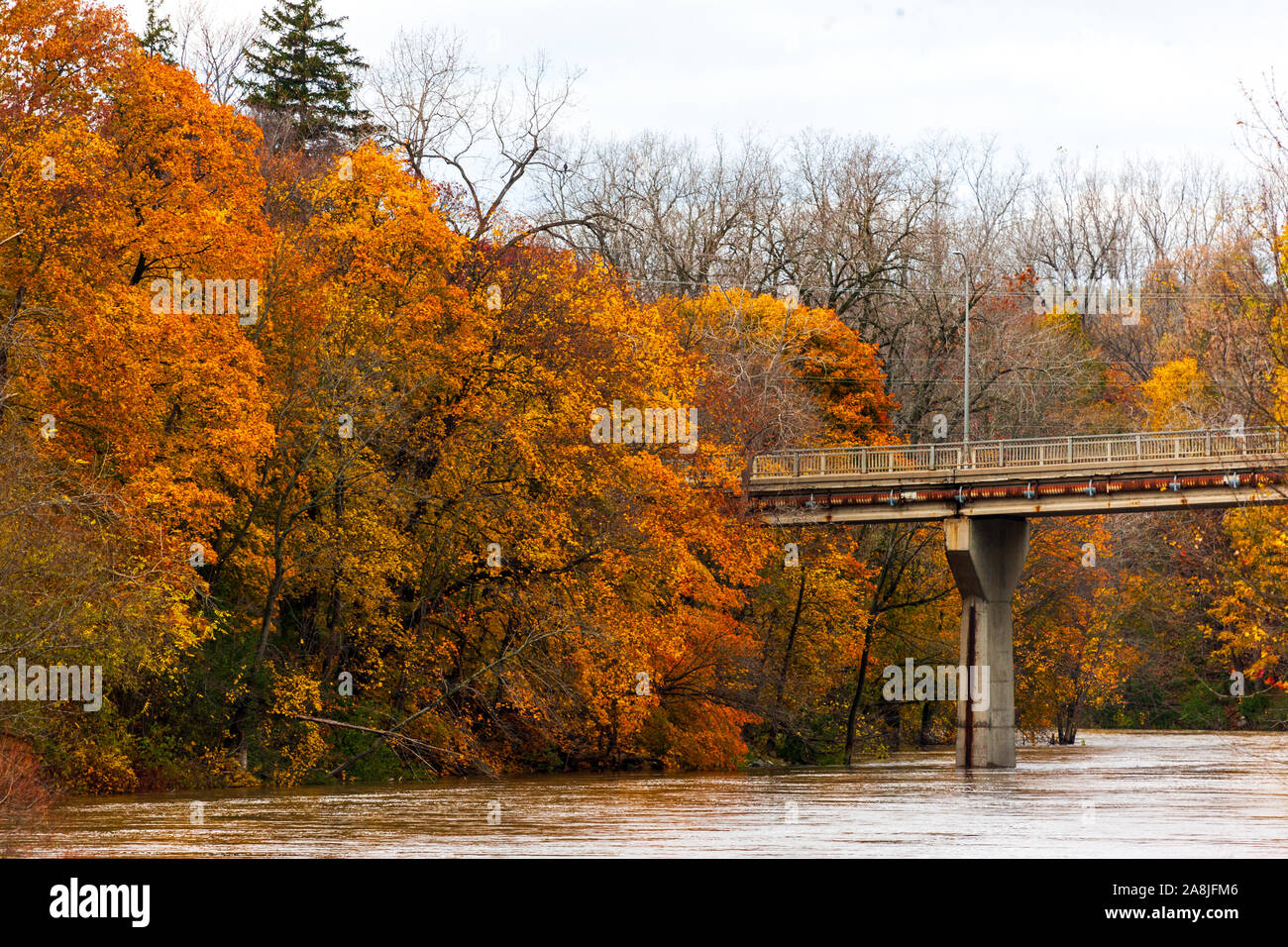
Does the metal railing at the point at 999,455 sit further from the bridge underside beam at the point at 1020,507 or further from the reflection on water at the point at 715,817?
the reflection on water at the point at 715,817

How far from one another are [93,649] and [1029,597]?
4348 cm

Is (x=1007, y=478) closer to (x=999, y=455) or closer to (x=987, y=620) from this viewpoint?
(x=999, y=455)

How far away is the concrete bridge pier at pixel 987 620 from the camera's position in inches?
2291

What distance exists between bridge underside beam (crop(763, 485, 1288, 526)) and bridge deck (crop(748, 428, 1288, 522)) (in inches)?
1.2

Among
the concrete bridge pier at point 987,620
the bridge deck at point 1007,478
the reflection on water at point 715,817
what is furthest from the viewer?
the concrete bridge pier at point 987,620

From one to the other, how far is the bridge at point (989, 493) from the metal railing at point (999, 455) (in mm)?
49

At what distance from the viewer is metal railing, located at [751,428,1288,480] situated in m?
54.5

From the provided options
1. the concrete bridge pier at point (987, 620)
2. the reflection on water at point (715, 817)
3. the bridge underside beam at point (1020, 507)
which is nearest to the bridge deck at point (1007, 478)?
the bridge underside beam at point (1020, 507)

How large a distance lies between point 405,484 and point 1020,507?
20980 millimetres

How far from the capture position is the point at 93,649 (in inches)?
1313

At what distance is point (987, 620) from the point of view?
5903cm

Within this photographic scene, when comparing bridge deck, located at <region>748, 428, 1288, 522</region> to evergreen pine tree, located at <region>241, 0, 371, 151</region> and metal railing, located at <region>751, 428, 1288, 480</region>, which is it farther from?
evergreen pine tree, located at <region>241, 0, 371, 151</region>

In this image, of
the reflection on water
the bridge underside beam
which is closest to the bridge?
the bridge underside beam
